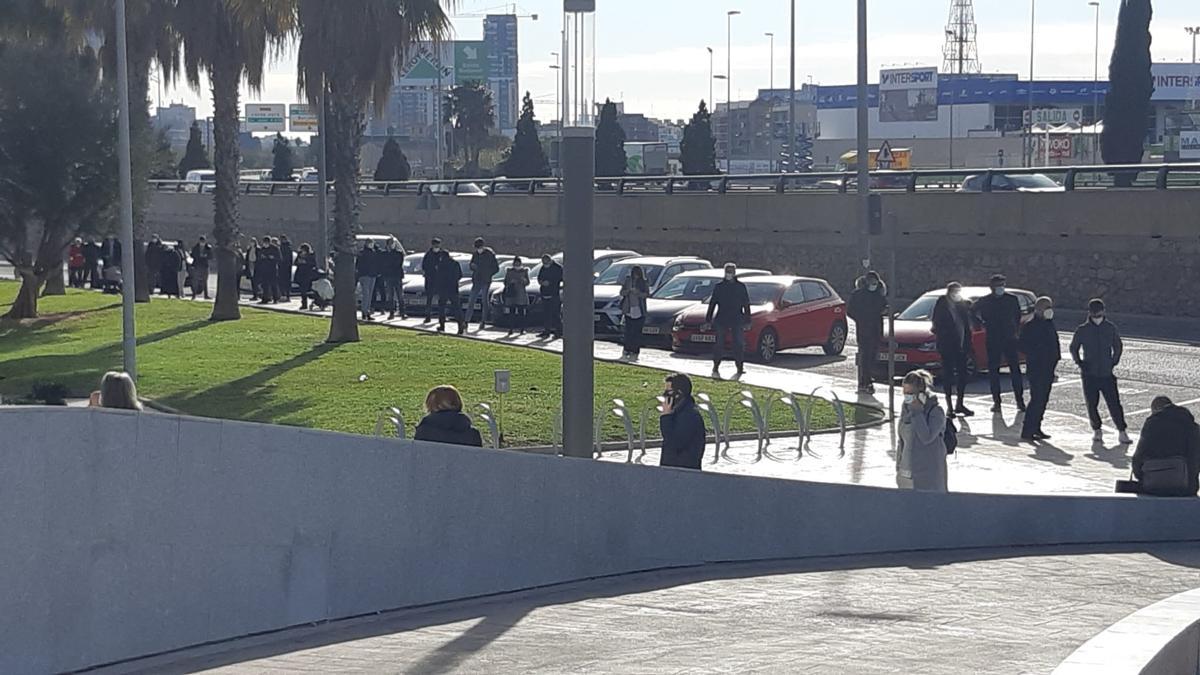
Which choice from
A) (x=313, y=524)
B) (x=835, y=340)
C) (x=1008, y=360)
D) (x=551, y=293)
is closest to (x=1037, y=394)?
(x=1008, y=360)

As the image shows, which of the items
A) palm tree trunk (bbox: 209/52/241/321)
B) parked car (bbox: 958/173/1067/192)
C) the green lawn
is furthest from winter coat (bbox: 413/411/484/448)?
parked car (bbox: 958/173/1067/192)

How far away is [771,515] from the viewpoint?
12.3 meters

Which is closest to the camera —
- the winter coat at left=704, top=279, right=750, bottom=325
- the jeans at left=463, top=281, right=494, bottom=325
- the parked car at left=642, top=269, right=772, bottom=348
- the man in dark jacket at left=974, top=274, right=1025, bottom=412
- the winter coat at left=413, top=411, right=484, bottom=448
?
the winter coat at left=413, top=411, right=484, bottom=448

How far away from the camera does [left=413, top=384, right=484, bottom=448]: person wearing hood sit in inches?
482

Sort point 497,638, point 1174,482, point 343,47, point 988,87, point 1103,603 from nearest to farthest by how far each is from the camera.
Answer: point 497,638
point 1103,603
point 1174,482
point 343,47
point 988,87

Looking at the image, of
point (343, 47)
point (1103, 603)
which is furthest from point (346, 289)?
point (1103, 603)

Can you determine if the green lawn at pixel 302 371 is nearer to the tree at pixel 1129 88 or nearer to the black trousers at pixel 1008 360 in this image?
the black trousers at pixel 1008 360

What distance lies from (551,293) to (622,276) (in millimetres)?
3066

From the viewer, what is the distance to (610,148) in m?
79.9

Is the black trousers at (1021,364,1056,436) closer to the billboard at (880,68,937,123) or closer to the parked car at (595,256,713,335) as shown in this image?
the parked car at (595,256,713,335)

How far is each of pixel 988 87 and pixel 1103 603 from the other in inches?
4097

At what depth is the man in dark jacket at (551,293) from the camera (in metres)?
31.2

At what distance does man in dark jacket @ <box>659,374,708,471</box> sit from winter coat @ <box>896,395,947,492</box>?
170 centimetres

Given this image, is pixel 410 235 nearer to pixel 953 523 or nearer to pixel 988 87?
pixel 953 523
